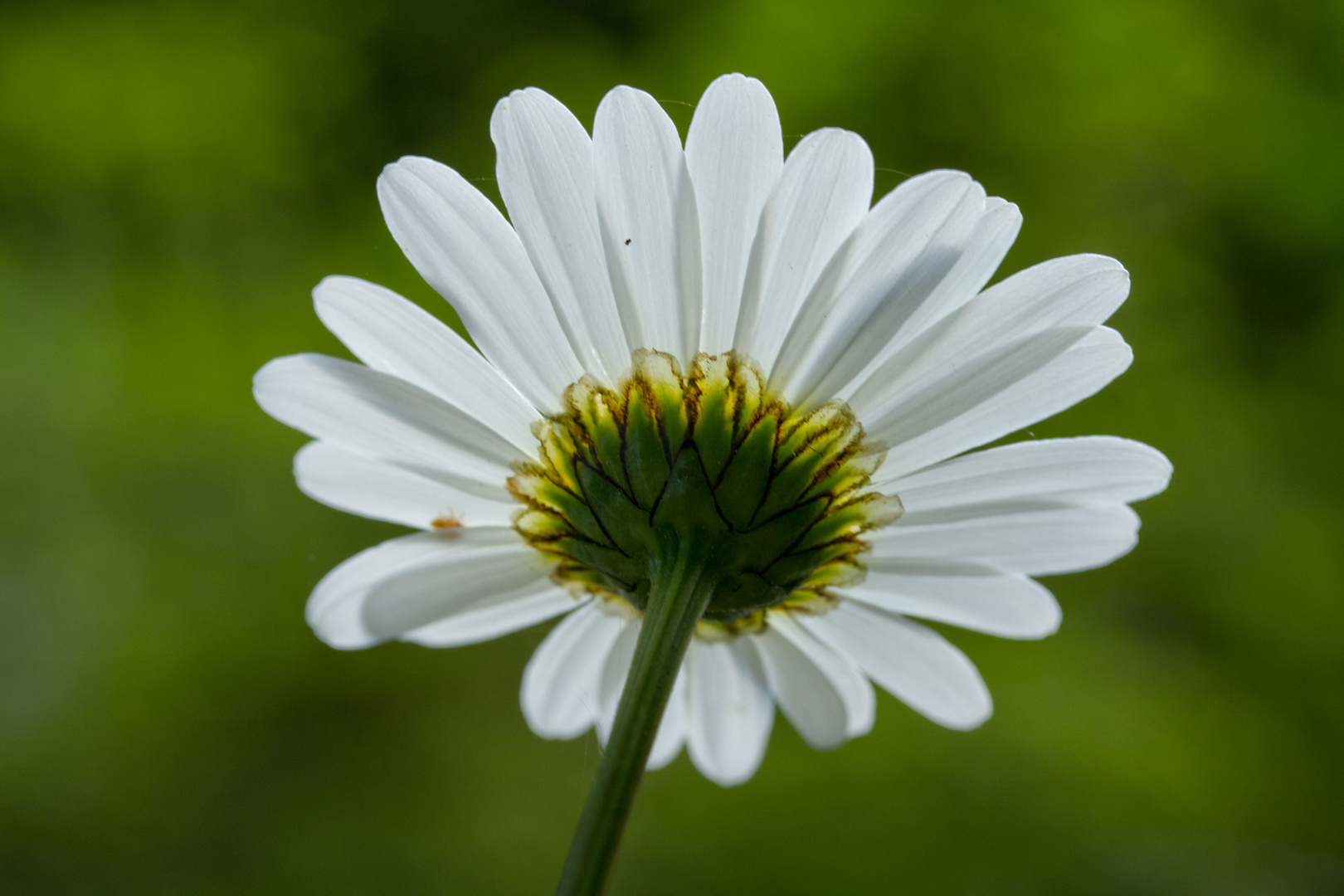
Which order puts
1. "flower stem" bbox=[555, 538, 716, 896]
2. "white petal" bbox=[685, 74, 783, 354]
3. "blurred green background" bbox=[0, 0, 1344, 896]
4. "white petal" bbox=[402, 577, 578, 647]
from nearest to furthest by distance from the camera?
1. "flower stem" bbox=[555, 538, 716, 896]
2. "white petal" bbox=[685, 74, 783, 354]
3. "white petal" bbox=[402, 577, 578, 647]
4. "blurred green background" bbox=[0, 0, 1344, 896]

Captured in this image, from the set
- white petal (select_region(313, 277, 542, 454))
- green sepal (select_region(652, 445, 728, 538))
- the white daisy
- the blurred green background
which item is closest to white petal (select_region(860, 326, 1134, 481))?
the white daisy

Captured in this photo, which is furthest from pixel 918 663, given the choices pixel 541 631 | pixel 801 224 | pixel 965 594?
pixel 541 631

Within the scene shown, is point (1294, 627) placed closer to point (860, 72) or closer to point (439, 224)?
point (860, 72)

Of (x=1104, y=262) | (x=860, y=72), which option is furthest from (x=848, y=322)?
(x=860, y=72)

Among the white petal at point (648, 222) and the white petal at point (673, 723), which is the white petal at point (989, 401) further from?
Answer: the white petal at point (673, 723)

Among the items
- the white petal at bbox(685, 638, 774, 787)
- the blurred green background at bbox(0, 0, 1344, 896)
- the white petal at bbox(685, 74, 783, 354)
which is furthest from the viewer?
the blurred green background at bbox(0, 0, 1344, 896)

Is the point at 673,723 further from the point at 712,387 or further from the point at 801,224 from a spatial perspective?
the point at 801,224

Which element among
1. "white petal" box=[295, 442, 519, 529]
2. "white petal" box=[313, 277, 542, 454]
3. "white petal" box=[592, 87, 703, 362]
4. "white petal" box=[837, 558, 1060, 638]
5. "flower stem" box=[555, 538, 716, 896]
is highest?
"white petal" box=[592, 87, 703, 362]

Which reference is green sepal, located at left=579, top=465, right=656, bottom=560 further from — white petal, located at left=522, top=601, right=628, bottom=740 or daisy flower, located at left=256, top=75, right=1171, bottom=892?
white petal, located at left=522, top=601, right=628, bottom=740
